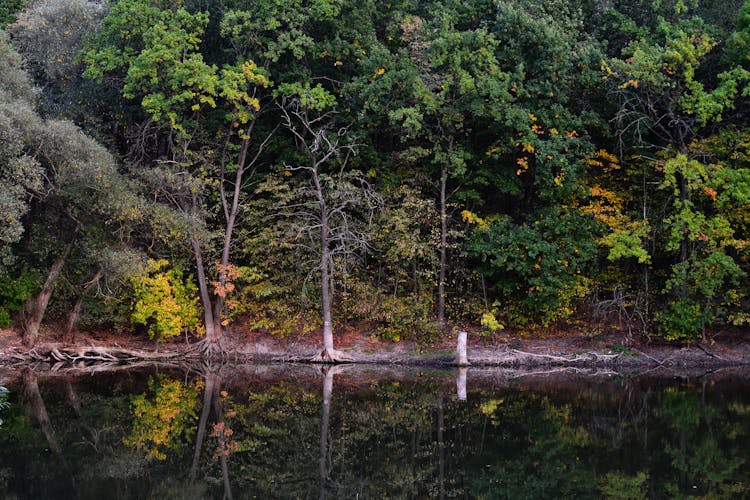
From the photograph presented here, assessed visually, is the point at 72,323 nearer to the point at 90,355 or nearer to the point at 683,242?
the point at 90,355

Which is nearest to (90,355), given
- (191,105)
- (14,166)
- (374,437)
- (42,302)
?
(42,302)

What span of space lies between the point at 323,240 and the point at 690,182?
38.1ft

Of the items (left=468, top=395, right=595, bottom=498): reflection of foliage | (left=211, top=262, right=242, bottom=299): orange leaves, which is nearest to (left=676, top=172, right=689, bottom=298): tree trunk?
(left=468, top=395, right=595, bottom=498): reflection of foliage

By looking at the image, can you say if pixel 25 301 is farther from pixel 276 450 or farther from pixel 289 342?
pixel 276 450

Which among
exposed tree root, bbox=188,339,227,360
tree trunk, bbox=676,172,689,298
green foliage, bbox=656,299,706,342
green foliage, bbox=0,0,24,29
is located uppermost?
green foliage, bbox=0,0,24,29

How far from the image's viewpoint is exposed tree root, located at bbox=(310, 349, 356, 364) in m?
26.6

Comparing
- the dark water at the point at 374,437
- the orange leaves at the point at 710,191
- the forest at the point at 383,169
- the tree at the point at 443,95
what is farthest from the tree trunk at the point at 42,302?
the orange leaves at the point at 710,191

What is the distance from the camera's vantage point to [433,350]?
26969 millimetres

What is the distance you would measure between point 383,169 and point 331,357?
7.11 m

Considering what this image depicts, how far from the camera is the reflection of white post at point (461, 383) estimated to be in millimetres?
20258

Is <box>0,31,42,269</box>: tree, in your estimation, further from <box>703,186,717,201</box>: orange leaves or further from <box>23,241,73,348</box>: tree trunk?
<box>703,186,717,201</box>: orange leaves

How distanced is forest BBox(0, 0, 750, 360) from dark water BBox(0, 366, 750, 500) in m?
4.81

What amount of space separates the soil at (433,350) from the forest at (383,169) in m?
0.48

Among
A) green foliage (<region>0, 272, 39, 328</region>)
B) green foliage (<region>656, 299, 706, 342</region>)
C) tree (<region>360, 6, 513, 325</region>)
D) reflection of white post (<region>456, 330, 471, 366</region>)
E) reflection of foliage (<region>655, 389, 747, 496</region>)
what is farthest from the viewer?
green foliage (<region>0, 272, 39, 328</region>)
